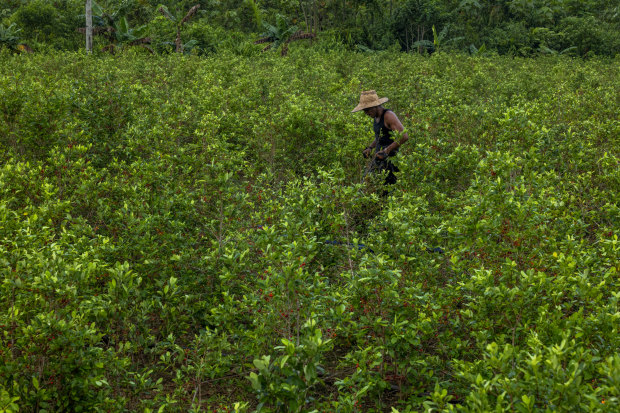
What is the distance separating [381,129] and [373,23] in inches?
901

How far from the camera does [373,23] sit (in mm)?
27109

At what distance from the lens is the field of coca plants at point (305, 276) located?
255cm

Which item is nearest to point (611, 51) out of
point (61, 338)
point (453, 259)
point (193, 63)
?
point (193, 63)

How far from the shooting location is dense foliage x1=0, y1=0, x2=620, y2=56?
2094 cm

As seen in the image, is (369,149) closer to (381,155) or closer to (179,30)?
(381,155)

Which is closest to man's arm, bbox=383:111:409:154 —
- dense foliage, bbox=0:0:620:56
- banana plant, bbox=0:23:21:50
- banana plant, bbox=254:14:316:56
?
banana plant, bbox=254:14:316:56

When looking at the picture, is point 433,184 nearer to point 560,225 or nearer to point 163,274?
point 560,225

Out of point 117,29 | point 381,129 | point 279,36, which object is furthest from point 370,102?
point 279,36

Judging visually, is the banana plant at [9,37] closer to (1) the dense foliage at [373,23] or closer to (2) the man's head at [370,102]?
(1) the dense foliage at [373,23]

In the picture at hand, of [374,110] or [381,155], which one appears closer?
[381,155]

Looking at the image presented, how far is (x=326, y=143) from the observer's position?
668cm

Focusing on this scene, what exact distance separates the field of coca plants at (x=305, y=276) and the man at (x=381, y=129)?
38 cm

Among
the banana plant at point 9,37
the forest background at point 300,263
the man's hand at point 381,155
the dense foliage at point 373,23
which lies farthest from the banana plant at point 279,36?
the man's hand at point 381,155

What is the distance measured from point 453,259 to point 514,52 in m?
24.6
